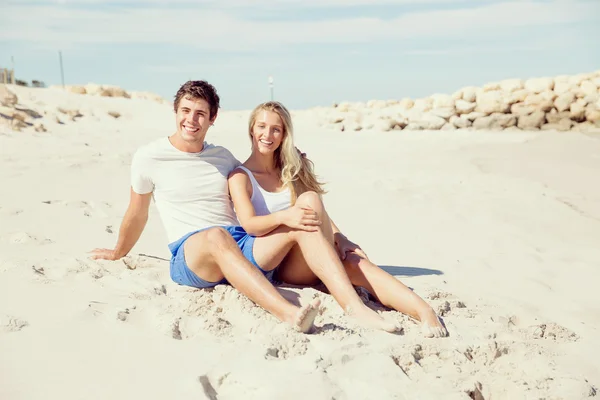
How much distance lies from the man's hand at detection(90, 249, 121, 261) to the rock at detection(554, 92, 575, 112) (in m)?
16.0

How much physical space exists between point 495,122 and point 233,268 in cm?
1495

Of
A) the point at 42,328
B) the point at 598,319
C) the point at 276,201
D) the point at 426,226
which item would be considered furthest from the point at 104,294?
the point at 426,226

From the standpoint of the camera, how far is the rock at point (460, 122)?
677 inches

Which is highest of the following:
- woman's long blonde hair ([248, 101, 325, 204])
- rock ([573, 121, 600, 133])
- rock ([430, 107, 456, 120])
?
A: woman's long blonde hair ([248, 101, 325, 204])

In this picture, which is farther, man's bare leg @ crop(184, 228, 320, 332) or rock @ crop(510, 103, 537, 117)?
rock @ crop(510, 103, 537, 117)

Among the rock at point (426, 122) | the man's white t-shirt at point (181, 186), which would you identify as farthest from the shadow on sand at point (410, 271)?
the rock at point (426, 122)

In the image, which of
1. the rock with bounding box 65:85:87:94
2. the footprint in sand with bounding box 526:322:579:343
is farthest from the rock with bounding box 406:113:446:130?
the footprint in sand with bounding box 526:322:579:343

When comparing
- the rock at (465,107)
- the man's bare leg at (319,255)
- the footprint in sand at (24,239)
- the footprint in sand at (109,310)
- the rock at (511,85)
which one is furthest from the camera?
the rock at (511,85)

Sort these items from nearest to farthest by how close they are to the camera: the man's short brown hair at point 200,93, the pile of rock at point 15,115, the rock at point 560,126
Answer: the man's short brown hair at point 200,93 < the pile of rock at point 15,115 < the rock at point 560,126

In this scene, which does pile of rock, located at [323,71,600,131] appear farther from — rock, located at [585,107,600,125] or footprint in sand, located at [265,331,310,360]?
footprint in sand, located at [265,331,310,360]

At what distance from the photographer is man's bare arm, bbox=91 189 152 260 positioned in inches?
156

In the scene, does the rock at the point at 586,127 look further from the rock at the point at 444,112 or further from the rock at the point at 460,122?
the rock at the point at 444,112

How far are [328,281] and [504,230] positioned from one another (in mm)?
3373

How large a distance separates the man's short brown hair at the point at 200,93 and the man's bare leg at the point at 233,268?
2.66 ft
